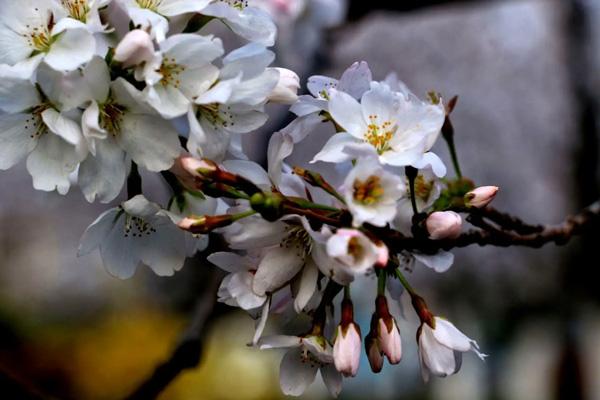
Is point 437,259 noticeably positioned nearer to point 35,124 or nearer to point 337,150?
point 337,150

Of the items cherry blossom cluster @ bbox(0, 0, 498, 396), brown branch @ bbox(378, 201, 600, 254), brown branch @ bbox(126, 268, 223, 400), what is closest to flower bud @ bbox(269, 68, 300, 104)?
cherry blossom cluster @ bbox(0, 0, 498, 396)

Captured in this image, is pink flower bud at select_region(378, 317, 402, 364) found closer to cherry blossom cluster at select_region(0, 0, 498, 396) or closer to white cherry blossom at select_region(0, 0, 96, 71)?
cherry blossom cluster at select_region(0, 0, 498, 396)

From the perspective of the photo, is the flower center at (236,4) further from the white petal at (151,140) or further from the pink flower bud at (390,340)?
the pink flower bud at (390,340)

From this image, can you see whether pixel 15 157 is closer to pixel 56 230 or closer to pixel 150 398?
pixel 150 398

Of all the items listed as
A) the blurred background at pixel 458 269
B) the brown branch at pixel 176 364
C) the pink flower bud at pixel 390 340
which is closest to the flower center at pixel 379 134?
the pink flower bud at pixel 390 340

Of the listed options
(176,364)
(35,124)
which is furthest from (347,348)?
(176,364)

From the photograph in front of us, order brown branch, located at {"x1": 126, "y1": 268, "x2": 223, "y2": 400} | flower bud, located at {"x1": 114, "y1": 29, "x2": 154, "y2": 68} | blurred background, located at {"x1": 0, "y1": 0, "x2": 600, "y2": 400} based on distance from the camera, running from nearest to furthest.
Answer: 1. flower bud, located at {"x1": 114, "y1": 29, "x2": 154, "y2": 68}
2. brown branch, located at {"x1": 126, "y1": 268, "x2": 223, "y2": 400}
3. blurred background, located at {"x1": 0, "y1": 0, "x2": 600, "y2": 400}
